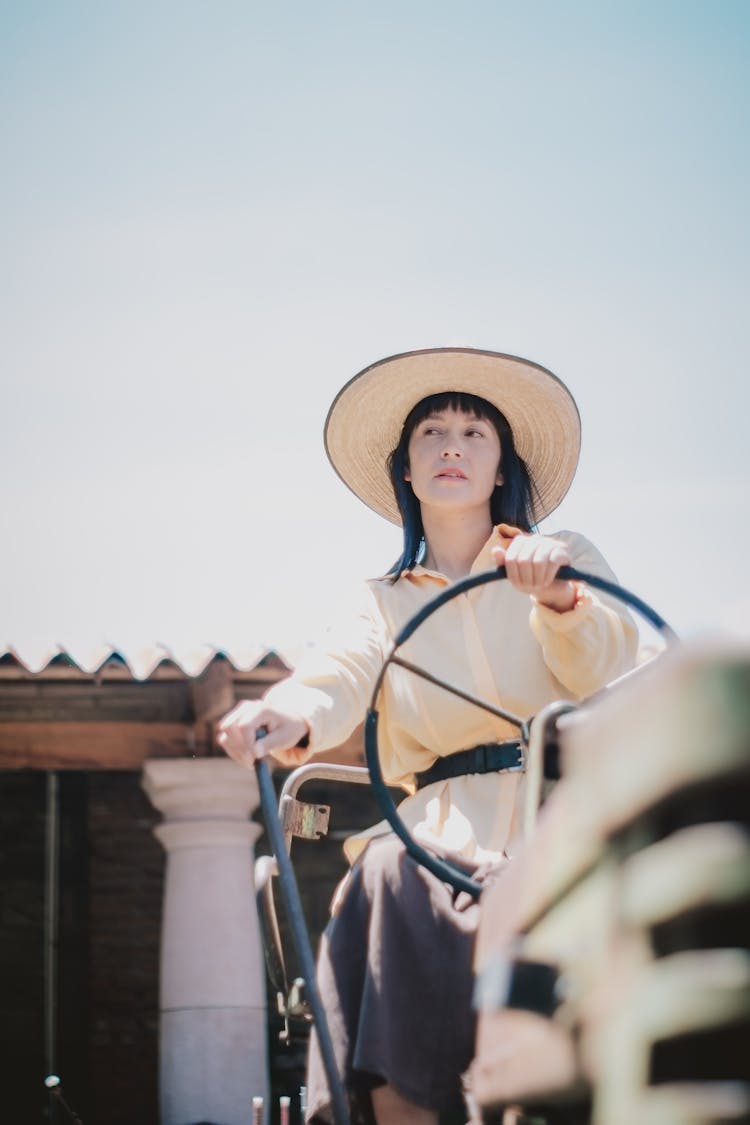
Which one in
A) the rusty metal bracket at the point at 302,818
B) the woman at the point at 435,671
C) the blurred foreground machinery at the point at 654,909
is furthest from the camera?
the rusty metal bracket at the point at 302,818

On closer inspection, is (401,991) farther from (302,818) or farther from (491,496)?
(491,496)

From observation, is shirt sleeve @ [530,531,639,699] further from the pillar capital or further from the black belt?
the pillar capital

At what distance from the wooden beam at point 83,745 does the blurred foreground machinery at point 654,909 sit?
19.3 feet

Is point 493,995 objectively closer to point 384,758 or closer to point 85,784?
point 384,758

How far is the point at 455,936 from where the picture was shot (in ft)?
6.27

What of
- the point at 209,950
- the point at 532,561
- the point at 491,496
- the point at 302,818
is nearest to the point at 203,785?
the point at 209,950

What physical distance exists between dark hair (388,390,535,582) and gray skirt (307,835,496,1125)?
1.02m

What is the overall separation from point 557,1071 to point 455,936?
94 centimetres

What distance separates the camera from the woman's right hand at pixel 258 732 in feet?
6.70

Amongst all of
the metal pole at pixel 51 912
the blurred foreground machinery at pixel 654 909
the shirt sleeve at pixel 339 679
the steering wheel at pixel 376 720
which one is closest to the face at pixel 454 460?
the shirt sleeve at pixel 339 679

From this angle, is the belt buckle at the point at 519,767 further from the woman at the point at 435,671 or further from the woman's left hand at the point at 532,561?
the woman's left hand at the point at 532,561

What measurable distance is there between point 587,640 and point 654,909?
4.60 feet

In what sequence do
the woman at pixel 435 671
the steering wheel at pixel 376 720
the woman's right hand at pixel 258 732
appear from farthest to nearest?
the woman's right hand at pixel 258 732 → the woman at pixel 435 671 → the steering wheel at pixel 376 720

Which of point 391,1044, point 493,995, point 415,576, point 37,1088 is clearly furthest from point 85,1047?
point 493,995
